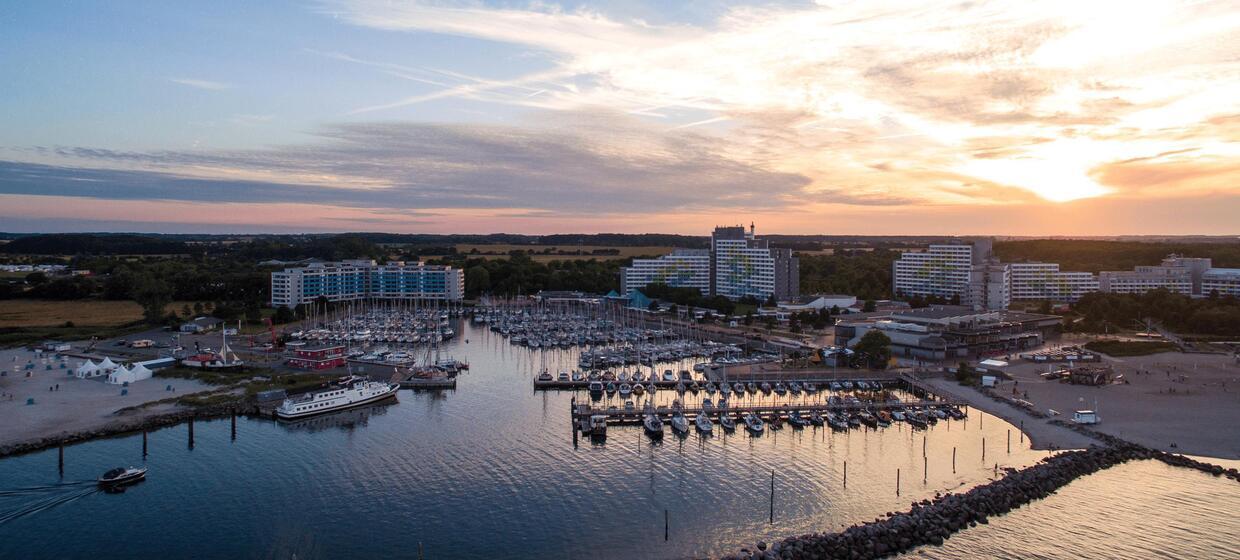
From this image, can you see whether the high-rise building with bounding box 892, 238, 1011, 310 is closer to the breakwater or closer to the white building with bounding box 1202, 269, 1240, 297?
the white building with bounding box 1202, 269, 1240, 297

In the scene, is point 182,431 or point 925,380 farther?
point 925,380

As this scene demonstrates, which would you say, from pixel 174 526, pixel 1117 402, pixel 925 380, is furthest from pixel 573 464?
pixel 1117 402

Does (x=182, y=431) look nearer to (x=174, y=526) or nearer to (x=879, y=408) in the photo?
(x=174, y=526)

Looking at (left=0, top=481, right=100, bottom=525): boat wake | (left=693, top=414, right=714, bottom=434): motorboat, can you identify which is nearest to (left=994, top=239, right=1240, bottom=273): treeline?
(left=693, top=414, right=714, bottom=434): motorboat

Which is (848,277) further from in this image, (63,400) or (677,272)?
(63,400)

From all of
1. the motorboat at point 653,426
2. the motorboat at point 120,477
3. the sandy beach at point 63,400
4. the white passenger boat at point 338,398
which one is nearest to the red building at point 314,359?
the white passenger boat at point 338,398

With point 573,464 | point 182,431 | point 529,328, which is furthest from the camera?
point 529,328

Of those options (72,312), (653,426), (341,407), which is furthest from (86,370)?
(653,426)

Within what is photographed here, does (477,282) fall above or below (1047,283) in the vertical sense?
below
